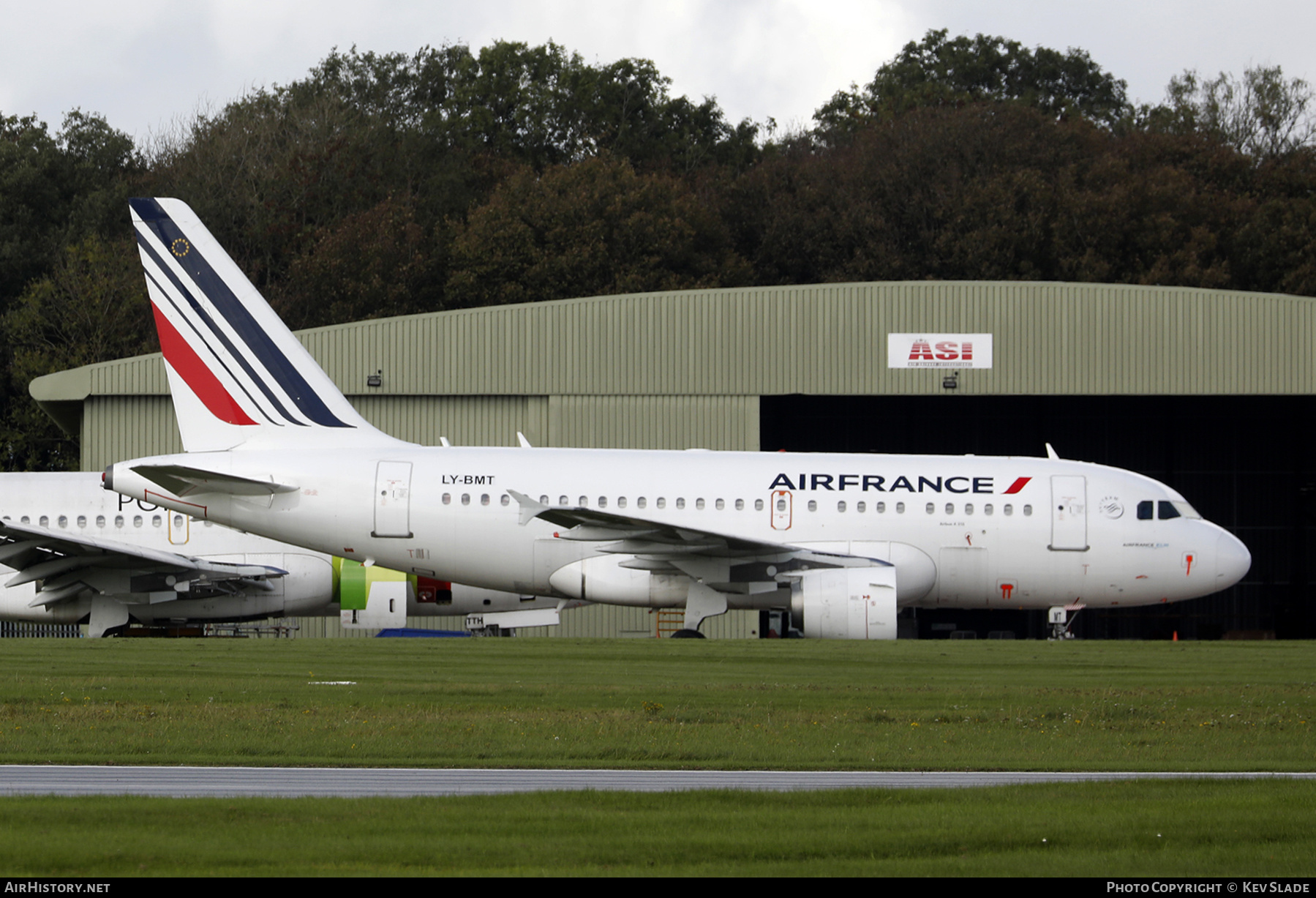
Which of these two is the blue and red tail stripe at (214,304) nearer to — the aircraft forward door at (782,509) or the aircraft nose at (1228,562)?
the aircraft forward door at (782,509)

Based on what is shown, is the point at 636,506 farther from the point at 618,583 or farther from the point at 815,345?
the point at 815,345

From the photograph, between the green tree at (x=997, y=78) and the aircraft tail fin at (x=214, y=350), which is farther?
A: the green tree at (x=997, y=78)

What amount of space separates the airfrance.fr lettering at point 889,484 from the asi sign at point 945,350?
917 centimetres

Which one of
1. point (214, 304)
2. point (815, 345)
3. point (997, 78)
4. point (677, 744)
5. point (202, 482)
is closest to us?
point (677, 744)

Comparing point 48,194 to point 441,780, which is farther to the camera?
point 48,194

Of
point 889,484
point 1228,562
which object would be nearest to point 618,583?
point 889,484

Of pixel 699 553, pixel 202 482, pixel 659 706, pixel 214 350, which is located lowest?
pixel 659 706

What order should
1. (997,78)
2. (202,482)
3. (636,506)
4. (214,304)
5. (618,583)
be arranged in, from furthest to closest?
1. (997,78)
2. (214,304)
3. (636,506)
4. (618,583)
5. (202,482)

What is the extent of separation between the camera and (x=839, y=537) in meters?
27.8

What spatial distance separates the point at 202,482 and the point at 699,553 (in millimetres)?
8452

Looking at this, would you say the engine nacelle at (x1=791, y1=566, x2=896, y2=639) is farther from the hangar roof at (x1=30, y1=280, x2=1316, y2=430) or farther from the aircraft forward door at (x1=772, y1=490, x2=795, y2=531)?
the hangar roof at (x1=30, y1=280, x2=1316, y2=430)

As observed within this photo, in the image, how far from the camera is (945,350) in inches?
1464

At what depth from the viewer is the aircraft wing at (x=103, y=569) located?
91.7ft

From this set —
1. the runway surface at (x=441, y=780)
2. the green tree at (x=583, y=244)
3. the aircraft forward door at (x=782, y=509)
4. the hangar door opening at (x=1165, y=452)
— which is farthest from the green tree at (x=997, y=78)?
the runway surface at (x=441, y=780)
